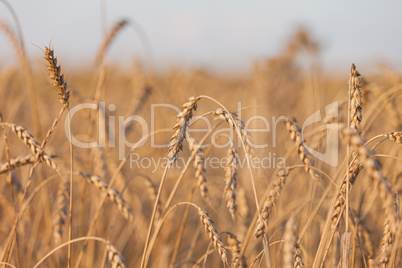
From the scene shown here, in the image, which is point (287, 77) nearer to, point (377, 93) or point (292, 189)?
point (292, 189)

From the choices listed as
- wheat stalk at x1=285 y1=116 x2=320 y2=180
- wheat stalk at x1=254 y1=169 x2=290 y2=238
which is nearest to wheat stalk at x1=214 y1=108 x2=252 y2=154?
wheat stalk at x1=254 y1=169 x2=290 y2=238

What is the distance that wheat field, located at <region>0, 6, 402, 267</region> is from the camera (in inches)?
47.8

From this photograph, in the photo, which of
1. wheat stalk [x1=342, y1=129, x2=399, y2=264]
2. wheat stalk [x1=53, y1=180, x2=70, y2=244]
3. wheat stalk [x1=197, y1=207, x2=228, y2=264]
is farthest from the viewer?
wheat stalk [x1=53, y1=180, x2=70, y2=244]

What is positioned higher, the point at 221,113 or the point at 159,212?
the point at 221,113

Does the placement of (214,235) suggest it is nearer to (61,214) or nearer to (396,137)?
(396,137)

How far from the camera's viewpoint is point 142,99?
2686 millimetres

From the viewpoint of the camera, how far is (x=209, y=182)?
261 cm

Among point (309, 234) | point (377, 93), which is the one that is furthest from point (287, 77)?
point (309, 234)

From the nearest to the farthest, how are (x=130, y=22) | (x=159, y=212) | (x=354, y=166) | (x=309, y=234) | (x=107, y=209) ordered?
(x=354, y=166)
(x=159, y=212)
(x=309, y=234)
(x=130, y=22)
(x=107, y=209)

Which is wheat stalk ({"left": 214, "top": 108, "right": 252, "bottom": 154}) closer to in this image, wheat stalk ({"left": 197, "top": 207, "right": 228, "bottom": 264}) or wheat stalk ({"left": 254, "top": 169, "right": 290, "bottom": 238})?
wheat stalk ({"left": 254, "top": 169, "right": 290, "bottom": 238})

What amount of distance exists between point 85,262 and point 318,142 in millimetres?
1692

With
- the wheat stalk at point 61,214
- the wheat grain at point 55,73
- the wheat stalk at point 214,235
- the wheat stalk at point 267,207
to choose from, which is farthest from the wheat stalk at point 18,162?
the wheat stalk at point 267,207

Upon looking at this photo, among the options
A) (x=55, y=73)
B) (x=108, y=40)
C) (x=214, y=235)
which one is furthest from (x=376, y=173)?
(x=108, y=40)

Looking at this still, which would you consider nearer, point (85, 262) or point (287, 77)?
point (85, 262)
